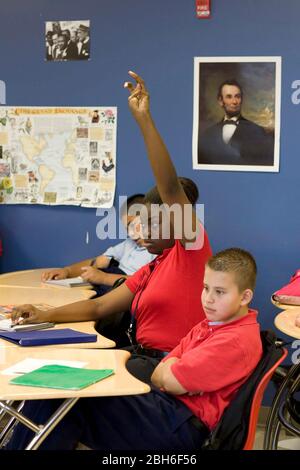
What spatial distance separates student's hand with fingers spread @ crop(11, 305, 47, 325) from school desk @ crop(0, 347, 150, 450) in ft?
1.21

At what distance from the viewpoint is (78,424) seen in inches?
86.1

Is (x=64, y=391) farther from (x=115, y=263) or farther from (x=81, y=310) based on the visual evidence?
(x=115, y=263)

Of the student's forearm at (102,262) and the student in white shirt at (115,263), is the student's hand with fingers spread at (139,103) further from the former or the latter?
the student's forearm at (102,262)

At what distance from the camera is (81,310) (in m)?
2.94

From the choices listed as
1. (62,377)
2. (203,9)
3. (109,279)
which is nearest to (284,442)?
(109,279)

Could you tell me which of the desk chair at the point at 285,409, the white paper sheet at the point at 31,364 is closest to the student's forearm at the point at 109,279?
the desk chair at the point at 285,409

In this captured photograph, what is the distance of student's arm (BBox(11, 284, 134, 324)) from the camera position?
110 inches

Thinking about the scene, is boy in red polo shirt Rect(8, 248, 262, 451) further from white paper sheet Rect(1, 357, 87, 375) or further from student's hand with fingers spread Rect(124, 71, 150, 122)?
student's hand with fingers spread Rect(124, 71, 150, 122)

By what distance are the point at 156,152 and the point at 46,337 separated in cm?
78

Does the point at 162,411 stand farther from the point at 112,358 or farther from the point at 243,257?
the point at 243,257

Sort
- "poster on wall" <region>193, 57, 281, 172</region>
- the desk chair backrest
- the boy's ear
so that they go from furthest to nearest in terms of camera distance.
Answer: "poster on wall" <region>193, 57, 281, 172</region>
the boy's ear
the desk chair backrest

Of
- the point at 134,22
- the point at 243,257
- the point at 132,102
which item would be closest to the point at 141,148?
the point at 134,22

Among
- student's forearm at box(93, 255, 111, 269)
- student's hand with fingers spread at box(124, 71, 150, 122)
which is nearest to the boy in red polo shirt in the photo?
student's hand with fingers spread at box(124, 71, 150, 122)
